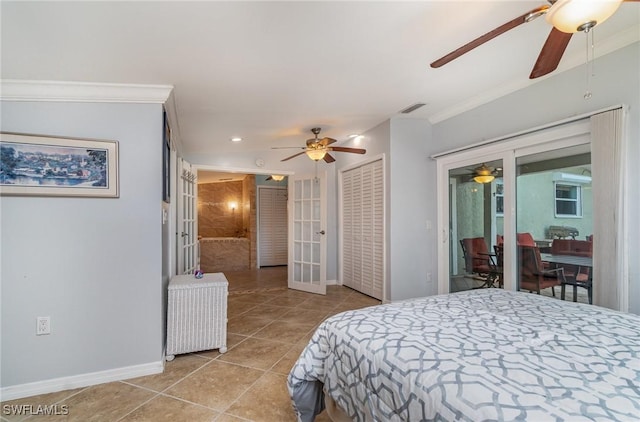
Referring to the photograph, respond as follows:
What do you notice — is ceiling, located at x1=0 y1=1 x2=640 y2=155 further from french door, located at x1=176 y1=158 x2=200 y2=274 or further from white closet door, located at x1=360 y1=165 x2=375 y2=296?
white closet door, located at x1=360 y1=165 x2=375 y2=296

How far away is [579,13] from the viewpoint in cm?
121

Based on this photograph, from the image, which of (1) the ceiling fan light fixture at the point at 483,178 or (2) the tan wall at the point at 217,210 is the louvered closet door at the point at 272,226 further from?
(1) the ceiling fan light fixture at the point at 483,178

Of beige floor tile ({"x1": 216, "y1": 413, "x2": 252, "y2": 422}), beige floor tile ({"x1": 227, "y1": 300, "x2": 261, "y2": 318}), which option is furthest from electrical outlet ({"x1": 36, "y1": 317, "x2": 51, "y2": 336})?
beige floor tile ({"x1": 227, "y1": 300, "x2": 261, "y2": 318})

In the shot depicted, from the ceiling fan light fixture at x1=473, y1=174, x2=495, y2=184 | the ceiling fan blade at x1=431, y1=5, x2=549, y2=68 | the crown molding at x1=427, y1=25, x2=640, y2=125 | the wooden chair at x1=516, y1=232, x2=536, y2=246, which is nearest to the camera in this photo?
the ceiling fan blade at x1=431, y1=5, x2=549, y2=68

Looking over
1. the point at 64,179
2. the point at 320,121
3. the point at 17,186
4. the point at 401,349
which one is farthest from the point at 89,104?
the point at 401,349

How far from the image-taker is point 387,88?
277 centimetres

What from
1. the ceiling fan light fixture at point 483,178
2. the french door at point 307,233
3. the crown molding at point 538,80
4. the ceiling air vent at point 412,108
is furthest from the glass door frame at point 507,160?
the french door at point 307,233

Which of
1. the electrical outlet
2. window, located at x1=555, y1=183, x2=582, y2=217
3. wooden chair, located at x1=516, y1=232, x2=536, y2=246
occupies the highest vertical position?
window, located at x1=555, y1=183, x2=582, y2=217

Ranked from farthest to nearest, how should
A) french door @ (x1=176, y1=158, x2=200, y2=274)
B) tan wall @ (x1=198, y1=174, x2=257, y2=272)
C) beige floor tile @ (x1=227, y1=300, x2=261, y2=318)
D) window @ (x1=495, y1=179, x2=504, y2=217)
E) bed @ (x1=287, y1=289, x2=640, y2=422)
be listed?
1. tan wall @ (x1=198, y1=174, x2=257, y2=272)
2. beige floor tile @ (x1=227, y1=300, x2=261, y2=318)
3. french door @ (x1=176, y1=158, x2=200, y2=274)
4. window @ (x1=495, y1=179, x2=504, y2=217)
5. bed @ (x1=287, y1=289, x2=640, y2=422)

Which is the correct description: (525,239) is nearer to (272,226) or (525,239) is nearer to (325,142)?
(325,142)

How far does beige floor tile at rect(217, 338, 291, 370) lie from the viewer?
2.48 metres

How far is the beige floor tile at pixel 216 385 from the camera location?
1.98 metres

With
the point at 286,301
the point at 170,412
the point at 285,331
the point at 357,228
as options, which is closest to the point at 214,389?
the point at 170,412

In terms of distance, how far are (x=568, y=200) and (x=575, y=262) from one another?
0.52m
